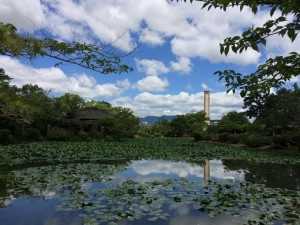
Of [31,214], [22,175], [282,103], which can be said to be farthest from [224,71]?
[282,103]

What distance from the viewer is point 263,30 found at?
6.73 feet

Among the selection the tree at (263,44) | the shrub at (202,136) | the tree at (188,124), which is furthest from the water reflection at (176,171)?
the tree at (188,124)

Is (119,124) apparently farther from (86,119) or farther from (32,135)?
(32,135)

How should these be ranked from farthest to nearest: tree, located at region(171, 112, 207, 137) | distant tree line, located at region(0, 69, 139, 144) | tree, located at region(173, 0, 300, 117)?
tree, located at region(171, 112, 207, 137) → distant tree line, located at region(0, 69, 139, 144) → tree, located at region(173, 0, 300, 117)

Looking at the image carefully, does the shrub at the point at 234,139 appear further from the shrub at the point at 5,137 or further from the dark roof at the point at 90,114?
the shrub at the point at 5,137

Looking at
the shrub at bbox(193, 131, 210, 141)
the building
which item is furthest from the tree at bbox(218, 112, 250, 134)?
the building

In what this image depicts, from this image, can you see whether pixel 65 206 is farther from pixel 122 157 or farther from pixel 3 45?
pixel 122 157

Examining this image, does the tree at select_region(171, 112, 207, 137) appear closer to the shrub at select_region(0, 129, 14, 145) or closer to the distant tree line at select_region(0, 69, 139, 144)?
the distant tree line at select_region(0, 69, 139, 144)

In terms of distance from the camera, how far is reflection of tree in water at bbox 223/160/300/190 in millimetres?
9927

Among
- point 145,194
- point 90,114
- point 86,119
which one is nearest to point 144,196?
point 145,194

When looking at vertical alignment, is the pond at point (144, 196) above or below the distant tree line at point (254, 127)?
below

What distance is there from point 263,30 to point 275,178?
965 cm

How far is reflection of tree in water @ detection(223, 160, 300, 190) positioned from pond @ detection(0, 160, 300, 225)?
0.10ft

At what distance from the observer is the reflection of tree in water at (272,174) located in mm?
9927
